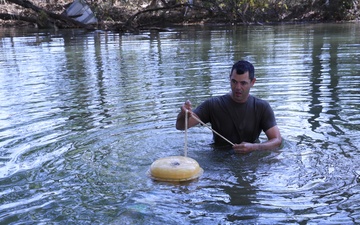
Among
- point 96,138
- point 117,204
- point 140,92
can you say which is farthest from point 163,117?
point 117,204

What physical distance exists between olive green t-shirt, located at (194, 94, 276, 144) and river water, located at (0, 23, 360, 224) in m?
0.29

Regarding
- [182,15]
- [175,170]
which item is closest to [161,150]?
[175,170]

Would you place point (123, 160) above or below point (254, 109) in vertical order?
below

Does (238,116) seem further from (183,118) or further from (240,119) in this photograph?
(183,118)

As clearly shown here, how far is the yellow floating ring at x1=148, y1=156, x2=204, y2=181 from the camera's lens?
493cm

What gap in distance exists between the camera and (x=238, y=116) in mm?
5785

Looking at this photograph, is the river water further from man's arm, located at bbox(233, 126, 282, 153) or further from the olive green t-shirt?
the olive green t-shirt

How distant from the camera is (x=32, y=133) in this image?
23.0 feet

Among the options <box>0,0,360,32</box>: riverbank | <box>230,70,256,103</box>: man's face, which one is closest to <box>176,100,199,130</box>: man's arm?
<box>230,70,256,103</box>: man's face

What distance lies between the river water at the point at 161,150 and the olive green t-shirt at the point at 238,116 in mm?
290

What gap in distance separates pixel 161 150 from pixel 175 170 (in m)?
1.35

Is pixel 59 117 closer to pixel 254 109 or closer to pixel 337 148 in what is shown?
pixel 254 109

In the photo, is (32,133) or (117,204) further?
(32,133)

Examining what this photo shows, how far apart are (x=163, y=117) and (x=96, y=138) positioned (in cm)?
152
